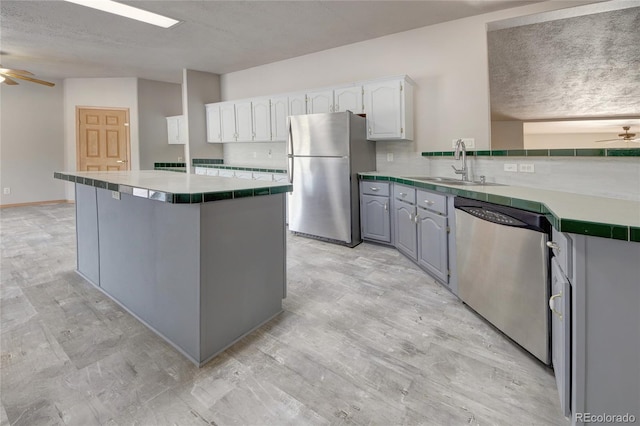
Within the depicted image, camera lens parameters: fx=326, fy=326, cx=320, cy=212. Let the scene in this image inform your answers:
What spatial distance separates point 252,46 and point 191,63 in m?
1.54

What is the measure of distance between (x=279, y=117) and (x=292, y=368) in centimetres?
419

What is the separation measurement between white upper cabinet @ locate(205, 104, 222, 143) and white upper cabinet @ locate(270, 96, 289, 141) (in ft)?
4.54

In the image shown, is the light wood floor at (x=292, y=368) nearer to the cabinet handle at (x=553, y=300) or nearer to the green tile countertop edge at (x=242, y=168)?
the cabinet handle at (x=553, y=300)

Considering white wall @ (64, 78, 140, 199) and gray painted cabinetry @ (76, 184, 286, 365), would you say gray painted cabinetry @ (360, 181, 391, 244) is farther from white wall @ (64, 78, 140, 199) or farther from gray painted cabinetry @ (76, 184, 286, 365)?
white wall @ (64, 78, 140, 199)

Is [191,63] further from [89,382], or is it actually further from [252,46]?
[89,382]

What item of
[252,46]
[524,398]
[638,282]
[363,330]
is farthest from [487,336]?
[252,46]

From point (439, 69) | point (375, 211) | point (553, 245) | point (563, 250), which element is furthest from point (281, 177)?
point (563, 250)

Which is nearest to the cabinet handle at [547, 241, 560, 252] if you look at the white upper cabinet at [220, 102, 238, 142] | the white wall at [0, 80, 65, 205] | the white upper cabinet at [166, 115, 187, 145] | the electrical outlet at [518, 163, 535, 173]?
the electrical outlet at [518, 163, 535, 173]

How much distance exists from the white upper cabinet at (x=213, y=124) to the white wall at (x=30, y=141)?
3293mm

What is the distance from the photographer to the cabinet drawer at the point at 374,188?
3.75 m

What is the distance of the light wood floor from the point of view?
4.46 ft

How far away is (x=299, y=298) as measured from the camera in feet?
8.20

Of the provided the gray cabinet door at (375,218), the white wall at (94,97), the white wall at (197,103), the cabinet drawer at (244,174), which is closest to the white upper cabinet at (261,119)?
the cabinet drawer at (244,174)

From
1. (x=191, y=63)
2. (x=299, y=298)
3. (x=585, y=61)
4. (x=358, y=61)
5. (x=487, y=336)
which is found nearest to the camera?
(x=487, y=336)
